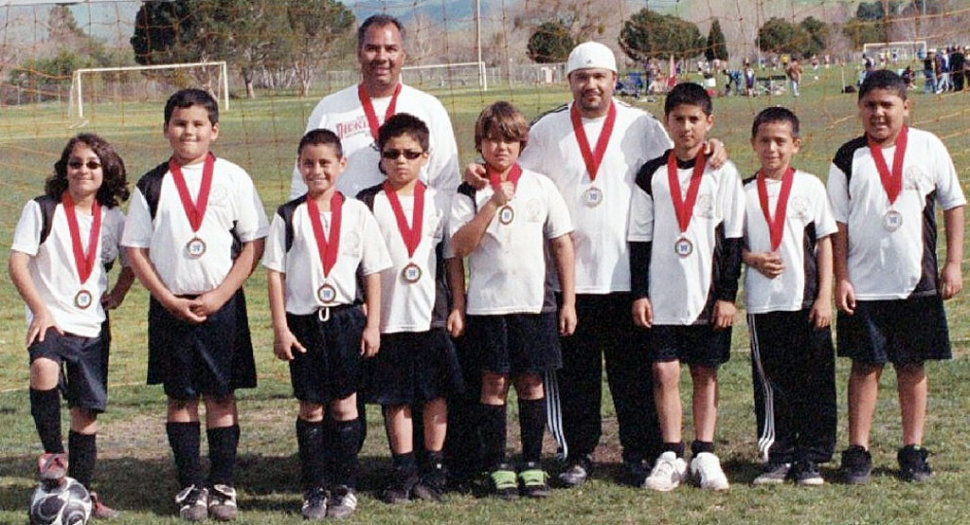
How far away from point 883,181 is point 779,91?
16.8 meters

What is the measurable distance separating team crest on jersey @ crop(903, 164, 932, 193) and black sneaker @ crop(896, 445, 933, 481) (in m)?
1.10

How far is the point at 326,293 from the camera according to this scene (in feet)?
17.5

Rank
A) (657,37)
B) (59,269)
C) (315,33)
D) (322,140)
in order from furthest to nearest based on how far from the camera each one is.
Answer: (657,37) → (315,33) → (59,269) → (322,140)

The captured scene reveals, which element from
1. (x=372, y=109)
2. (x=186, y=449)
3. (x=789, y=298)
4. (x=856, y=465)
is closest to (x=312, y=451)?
(x=186, y=449)

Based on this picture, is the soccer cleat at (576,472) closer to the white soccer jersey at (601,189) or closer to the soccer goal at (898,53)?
the white soccer jersey at (601,189)

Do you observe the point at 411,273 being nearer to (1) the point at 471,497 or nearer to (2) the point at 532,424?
(2) the point at 532,424

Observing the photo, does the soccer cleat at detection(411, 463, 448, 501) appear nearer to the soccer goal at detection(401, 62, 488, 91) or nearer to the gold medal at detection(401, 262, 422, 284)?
the gold medal at detection(401, 262, 422, 284)

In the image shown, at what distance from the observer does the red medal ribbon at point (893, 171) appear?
5.61 metres

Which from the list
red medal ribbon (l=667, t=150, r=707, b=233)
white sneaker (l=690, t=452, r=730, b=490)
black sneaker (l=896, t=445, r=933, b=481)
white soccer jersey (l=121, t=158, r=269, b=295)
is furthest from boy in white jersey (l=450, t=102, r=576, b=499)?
black sneaker (l=896, t=445, r=933, b=481)

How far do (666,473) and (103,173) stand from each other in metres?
2.63

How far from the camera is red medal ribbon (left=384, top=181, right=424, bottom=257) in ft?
17.9

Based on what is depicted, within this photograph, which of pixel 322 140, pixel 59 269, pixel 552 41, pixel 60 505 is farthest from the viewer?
pixel 552 41

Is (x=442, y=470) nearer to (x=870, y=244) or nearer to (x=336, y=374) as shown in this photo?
(x=336, y=374)

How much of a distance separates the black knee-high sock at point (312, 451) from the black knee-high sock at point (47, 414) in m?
0.98
